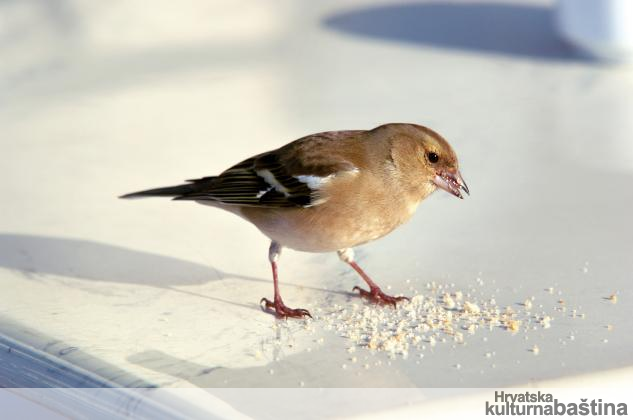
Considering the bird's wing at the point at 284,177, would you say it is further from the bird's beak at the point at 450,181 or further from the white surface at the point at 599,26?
the white surface at the point at 599,26

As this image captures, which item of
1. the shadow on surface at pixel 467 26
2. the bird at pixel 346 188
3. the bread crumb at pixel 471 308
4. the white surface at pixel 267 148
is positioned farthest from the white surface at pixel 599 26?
the bread crumb at pixel 471 308

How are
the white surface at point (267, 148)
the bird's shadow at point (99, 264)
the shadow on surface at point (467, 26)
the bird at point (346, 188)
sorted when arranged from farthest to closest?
1. the shadow on surface at point (467, 26)
2. the bird's shadow at point (99, 264)
3. the bird at point (346, 188)
4. the white surface at point (267, 148)

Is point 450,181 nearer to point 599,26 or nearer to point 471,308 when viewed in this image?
point 471,308

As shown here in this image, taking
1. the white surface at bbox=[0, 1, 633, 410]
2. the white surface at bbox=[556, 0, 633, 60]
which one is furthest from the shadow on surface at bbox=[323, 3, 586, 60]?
the white surface at bbox=[556, 0, 633, 60]

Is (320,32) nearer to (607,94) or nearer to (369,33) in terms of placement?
(369,33)

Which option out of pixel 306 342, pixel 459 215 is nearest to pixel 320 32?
pixel 459 215

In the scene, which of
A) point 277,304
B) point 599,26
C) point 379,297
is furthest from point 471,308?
point 599,26
